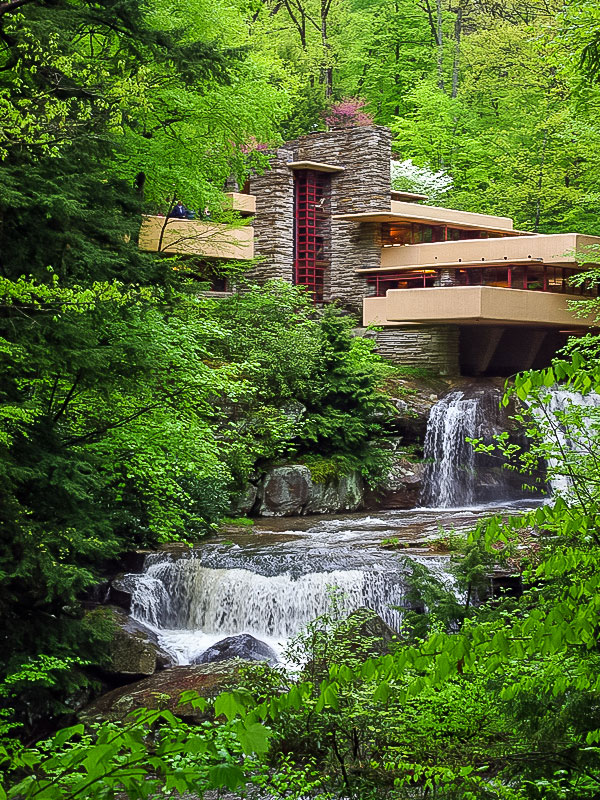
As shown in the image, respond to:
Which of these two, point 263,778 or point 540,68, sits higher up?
point 540,68

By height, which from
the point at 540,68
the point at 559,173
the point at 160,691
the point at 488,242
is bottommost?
the point at 160,691

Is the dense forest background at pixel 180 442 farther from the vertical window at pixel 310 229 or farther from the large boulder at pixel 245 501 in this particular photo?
the vertical window at pixel 310 229

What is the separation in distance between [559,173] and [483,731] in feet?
90.6

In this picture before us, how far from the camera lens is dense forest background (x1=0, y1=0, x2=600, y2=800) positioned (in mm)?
3846

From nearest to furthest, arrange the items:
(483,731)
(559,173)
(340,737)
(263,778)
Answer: (263,778)
(483,731)
(340,737)
(559,173)

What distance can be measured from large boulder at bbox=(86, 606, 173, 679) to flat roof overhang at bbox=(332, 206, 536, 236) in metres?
18.2

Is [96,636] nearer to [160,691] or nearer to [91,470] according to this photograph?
[160,691]

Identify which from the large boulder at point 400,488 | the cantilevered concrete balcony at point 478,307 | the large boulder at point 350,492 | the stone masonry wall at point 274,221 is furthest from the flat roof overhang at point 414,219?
the large boulder at point 350,492

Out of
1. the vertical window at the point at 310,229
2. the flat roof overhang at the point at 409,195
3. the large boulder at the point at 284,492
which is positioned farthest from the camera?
the flat roof overhang at the point at 409,195

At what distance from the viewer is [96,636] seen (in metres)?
10.7

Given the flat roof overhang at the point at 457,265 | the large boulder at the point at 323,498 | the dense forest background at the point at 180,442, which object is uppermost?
the flat roof overhang at the point at 457,265

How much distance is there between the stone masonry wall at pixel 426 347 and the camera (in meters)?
26.4

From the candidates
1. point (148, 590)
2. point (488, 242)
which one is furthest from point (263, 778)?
point (488, 242)

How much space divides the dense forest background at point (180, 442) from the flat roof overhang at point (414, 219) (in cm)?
519
